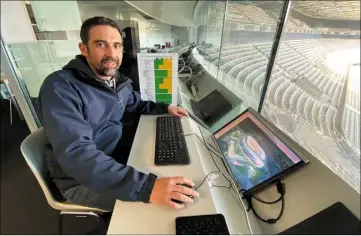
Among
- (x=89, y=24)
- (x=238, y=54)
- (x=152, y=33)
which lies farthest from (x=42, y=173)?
(x=152, y=33)

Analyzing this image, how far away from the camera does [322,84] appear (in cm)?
70

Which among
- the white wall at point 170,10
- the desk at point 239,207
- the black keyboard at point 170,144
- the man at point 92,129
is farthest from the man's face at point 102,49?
the white wall at point 170,10

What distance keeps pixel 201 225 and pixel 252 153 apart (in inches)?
14.0

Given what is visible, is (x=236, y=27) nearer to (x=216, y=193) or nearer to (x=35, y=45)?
(x=216, y=193)

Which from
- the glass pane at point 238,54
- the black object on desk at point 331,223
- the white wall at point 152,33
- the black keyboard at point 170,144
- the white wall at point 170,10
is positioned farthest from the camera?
the white wall at point 170,10

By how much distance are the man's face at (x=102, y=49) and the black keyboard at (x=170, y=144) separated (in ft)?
1.29

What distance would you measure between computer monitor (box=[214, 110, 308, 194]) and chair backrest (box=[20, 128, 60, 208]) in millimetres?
783

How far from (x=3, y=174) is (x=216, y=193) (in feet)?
6.27

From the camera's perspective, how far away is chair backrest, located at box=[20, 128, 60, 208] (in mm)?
777

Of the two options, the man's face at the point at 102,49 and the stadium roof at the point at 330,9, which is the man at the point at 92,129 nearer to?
the man's face at the point at 102,49

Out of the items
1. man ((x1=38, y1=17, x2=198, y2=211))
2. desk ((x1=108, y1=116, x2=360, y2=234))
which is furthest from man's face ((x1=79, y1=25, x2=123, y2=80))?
desk ((x1=108, y1=116, x2=360, y2=234))

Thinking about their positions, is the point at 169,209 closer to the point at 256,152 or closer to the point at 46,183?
the point at 256,152

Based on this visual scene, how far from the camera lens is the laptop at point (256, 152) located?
63 cm

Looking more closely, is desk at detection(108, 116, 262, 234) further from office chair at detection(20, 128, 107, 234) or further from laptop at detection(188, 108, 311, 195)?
office chair at detection(20, 128, 107, 234)
